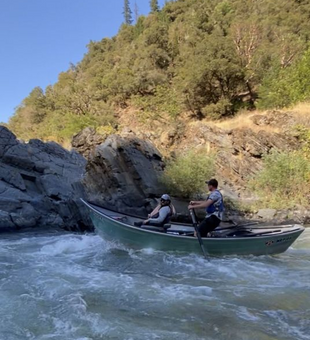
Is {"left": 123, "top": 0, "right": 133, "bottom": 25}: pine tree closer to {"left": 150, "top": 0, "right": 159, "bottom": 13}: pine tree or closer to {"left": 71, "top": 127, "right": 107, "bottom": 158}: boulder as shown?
{"left": 150, "top": 0, "right": 159, "bottom": 13}: pine tree

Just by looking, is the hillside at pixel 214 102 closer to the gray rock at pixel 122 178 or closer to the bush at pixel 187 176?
the bush at pixel 187 176

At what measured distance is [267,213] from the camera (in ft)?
43.0

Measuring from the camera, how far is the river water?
4.43 metres

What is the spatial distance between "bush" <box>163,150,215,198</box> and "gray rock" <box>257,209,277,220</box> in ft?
7.83

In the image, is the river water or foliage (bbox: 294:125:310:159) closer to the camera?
the river water

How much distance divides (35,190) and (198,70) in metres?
15.9

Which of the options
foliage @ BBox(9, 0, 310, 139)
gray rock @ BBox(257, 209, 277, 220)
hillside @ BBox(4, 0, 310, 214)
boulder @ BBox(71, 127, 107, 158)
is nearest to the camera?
gray rock @ BBox(257, 209, 277, 220)

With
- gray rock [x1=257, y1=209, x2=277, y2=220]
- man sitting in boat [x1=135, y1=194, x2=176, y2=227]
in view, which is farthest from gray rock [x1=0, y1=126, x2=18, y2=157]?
gray rock [x1=257, y1=209, x2=277, y2=220]

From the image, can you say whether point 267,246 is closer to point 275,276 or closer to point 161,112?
point 275,276

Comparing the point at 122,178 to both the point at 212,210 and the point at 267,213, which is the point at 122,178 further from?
the point at 212,210

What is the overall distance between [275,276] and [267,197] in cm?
772

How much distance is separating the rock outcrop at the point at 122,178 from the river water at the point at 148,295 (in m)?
4.56

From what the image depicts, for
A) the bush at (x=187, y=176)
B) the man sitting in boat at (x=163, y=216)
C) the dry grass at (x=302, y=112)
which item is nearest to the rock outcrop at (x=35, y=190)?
the bush at (x=187, y=176)

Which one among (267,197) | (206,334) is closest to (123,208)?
(267,197)
